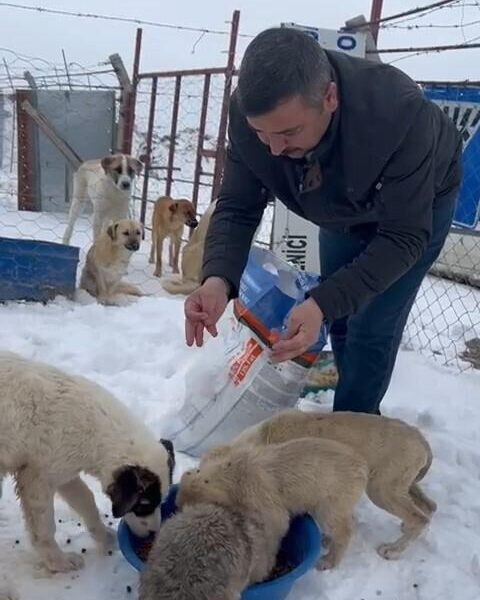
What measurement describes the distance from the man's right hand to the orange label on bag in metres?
0.78

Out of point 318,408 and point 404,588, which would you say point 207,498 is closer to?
point 404,588

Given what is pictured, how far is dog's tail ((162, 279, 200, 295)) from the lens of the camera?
7.23 metres

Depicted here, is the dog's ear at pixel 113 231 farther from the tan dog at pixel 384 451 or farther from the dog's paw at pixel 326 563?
the dog's paw at pixel 326 563

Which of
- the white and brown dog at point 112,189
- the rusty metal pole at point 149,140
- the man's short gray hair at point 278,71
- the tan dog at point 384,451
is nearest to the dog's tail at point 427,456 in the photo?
the tan dog at point 384,451

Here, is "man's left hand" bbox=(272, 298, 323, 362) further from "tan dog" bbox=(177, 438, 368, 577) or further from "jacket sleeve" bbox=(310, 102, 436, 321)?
"tan dog" bbox=(177, 438, 368, 577)

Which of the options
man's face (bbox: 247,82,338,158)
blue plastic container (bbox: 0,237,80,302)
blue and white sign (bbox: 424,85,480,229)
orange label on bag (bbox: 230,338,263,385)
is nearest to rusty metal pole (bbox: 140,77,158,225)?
blue plastic container (bbox: 0,237,80,302)

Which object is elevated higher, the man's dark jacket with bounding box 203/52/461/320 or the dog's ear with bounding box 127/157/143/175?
the man's dark jacket with bounding box 203/52/461/320

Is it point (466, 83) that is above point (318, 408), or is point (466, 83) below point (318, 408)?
above

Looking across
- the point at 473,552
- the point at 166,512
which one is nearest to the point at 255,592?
the point at 166,512

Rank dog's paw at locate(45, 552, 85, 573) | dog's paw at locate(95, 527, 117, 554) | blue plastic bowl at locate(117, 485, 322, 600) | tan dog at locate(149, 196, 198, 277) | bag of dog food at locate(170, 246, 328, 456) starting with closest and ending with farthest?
1. blue plastic bowl at locate(117, 485, 322, 600)
2. dog's paw at locate(45, 552, 85, 573)
3. dog's paw at locate(95, 527, 117, 554)
4. bag of dog food at locate(170, 246, 328, 456)
5. tan dog at locate(149, 196, 198, 277)

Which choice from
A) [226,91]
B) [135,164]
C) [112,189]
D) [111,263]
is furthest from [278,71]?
[135,164]

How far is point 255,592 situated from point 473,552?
0.99m

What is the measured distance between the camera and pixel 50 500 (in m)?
2.54

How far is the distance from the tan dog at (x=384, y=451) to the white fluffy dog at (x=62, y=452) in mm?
317
